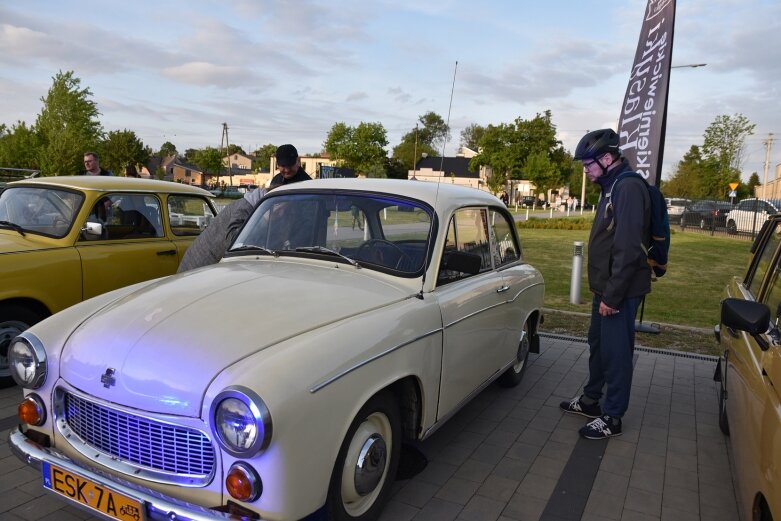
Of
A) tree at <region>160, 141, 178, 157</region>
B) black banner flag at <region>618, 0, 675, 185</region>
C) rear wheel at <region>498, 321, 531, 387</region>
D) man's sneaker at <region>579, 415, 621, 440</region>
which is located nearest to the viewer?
man's sneaker at <region>579, 415, 621, 440</region>

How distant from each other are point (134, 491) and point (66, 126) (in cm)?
3623

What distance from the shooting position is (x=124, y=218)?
5.52 meters

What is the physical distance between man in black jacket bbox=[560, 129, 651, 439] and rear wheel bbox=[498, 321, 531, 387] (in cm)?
88

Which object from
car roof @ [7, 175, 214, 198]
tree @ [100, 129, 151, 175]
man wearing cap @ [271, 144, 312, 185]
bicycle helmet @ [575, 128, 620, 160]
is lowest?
car roof @ [7, 175, 214, 198]

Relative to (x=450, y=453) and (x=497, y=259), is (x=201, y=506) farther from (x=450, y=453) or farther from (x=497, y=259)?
(x=497, y=259)

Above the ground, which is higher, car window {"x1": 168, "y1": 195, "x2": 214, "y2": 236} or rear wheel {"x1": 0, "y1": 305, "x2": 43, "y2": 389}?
car window {"x1": 168, "y1": 195, "x2": 214, "y2": 236}

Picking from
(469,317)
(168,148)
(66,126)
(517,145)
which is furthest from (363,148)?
(168,148)

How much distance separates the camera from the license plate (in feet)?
7.31

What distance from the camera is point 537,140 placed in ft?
200

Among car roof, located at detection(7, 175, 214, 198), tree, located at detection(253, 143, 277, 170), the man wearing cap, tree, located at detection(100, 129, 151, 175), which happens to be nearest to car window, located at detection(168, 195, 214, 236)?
car roof, located at detection(7, 175, 214, 198)

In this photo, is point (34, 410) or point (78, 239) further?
point (78, 239)

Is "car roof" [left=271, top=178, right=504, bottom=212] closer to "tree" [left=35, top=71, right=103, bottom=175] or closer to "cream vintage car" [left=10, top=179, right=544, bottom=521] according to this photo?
"cream vintage car" [left=10, top=179, right=544, bottom=521]

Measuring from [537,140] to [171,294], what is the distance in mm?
62042

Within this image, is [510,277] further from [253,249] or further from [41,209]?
[41,209]
